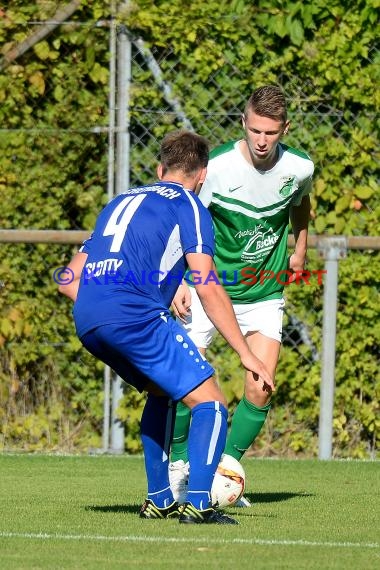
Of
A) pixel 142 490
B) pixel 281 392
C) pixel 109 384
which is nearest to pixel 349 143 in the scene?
pixel 281 392

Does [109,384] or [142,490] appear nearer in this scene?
[142,490]

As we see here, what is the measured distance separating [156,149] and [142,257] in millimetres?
4027

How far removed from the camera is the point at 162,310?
17.0ft

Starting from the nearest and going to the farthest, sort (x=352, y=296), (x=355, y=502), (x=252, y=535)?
(x=252, y=535) < (x=355, y=502) < (x=352, y=296)

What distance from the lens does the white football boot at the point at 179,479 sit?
5.90 meters

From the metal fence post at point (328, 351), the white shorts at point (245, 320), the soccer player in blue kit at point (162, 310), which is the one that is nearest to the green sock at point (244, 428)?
the white shorts at point (245, 320)

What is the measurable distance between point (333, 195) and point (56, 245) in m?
2.00

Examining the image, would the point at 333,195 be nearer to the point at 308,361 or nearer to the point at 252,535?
the point at 308,361

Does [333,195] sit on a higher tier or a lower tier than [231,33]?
lower

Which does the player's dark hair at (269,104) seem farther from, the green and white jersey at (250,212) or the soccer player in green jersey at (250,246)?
the green and white jersey at (250,212)

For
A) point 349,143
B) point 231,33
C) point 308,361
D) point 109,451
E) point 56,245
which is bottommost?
point 109,451

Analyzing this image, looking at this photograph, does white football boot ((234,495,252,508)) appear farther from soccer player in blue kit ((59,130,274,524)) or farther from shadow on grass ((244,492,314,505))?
soccer player in blue kit ((59,130,274,524))

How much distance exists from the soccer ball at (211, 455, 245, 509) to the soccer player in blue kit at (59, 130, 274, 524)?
0.46 meters

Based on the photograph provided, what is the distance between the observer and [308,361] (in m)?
8.96
